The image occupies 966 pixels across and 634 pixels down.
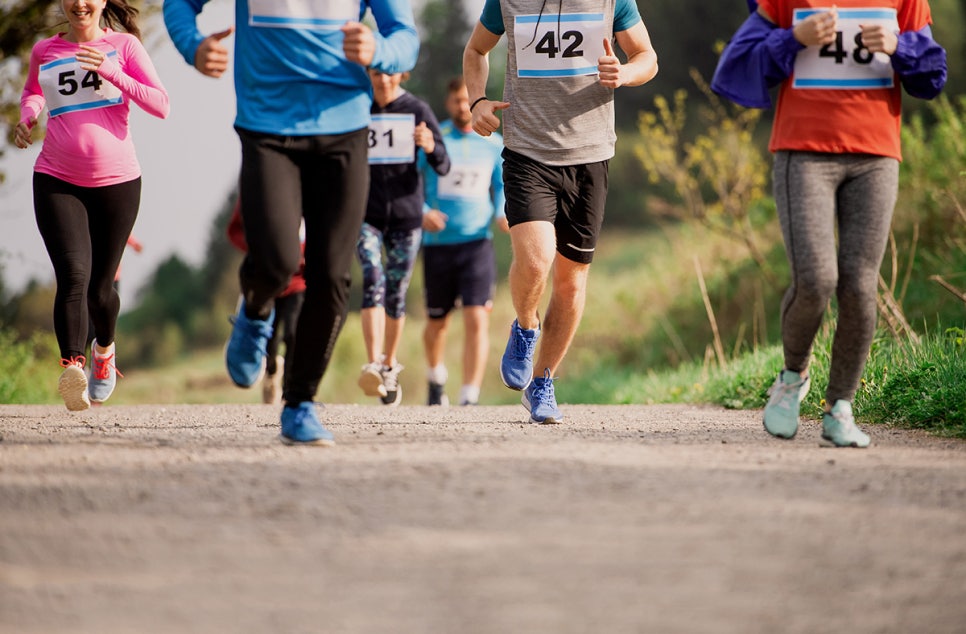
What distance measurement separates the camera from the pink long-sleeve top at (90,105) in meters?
6.30

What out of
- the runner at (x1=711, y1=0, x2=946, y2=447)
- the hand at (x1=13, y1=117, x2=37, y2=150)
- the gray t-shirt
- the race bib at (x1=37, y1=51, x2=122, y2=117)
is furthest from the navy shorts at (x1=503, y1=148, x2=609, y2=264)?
the hand at (x1=13, y1=117, x2=37, y2=150)

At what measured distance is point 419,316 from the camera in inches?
1060

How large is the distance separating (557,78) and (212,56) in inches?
69.7

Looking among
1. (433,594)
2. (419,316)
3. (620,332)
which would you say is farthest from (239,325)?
(419,316)

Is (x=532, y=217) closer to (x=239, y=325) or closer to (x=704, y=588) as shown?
(x=239, y=325)

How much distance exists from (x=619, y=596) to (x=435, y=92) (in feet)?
123

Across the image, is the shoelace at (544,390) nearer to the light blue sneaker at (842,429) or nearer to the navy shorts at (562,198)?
the navy shorts at (562,198)

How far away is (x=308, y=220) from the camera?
15.3 ft

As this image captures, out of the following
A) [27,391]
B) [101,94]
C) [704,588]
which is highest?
[101,94]

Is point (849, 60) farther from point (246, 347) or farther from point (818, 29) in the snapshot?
point (246, 347)

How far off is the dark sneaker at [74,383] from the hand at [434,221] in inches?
130

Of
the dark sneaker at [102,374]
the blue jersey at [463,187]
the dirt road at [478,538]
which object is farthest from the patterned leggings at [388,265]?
the dirt road at [478,538]

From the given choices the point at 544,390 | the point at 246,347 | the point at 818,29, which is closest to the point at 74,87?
the point at 246,347

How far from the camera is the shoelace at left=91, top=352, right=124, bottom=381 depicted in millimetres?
6863
